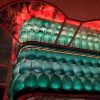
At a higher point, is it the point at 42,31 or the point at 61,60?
the point at 42,31

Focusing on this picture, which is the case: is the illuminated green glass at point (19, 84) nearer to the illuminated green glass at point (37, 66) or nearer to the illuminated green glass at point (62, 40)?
the illuminated green glass at point (37, 66)

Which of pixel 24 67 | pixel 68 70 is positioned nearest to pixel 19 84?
pixel 24 67

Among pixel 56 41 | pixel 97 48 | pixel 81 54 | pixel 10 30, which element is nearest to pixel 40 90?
pixel 10 30

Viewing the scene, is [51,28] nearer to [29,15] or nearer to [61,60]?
[61,60]

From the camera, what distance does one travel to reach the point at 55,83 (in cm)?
237

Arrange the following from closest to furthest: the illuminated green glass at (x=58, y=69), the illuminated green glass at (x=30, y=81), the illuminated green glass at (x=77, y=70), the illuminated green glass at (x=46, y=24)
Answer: the illuminated green glass at (x=30, y=81), the illuminated green glass at (x=58, y=69), the illuminated green glass at (x=77, y=70), the illuminated green glass at (x=46, y=24)

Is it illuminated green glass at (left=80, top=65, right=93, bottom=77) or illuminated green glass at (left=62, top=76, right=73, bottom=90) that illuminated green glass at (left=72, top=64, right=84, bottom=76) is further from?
illuminated green glass at (left=62, top=76, right=73, bottom=90)

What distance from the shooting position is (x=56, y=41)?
2.97 meters

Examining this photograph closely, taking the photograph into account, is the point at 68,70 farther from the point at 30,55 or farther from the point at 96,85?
the point at 30,55

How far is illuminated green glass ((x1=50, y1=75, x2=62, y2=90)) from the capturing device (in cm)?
233

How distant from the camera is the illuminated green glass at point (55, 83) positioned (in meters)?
2.33

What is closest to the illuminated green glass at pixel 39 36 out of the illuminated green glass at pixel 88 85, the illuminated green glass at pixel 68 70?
the illuminated green glass at pixel 68 70

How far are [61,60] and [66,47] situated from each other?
265 millimetres

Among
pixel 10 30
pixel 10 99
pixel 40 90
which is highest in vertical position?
pixel 10 30
